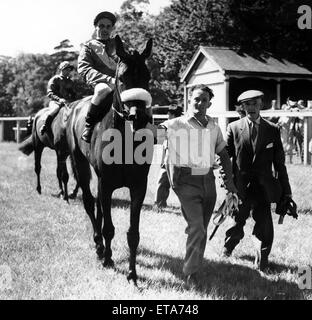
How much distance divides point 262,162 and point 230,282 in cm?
142

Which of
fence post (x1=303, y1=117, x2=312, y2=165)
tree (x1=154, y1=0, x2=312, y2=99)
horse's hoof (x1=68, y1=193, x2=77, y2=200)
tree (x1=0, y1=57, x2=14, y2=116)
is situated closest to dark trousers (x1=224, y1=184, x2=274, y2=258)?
horse's hoof (x1=68, y1=193, x2=77, y2=200)

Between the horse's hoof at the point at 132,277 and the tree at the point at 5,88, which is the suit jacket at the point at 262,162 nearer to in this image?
the horse's hoof at the point at 132,277

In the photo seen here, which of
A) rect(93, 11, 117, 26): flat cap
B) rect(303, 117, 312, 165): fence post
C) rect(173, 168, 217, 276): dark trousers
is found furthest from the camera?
rect(303, 117, 312, 165): fence post

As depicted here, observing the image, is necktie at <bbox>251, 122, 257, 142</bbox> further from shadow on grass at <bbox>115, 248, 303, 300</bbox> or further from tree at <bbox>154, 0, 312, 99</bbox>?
tree at <bbox>154, 0, 312, 99</bbox>

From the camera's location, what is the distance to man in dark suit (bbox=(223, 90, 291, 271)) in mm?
5246

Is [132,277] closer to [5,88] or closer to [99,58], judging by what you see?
[99,58]

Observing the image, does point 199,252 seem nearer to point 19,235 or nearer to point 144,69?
point 144,69

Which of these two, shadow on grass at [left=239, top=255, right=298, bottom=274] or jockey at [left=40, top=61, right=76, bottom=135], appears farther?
jockey at [left=40, top=61, right=76, bottom=135]

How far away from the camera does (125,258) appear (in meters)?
5.59

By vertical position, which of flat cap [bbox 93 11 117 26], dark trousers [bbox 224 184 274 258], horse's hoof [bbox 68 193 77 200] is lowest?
horse's hoof [bbox 68 193 77 200]

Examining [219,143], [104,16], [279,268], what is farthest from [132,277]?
[104,16]
